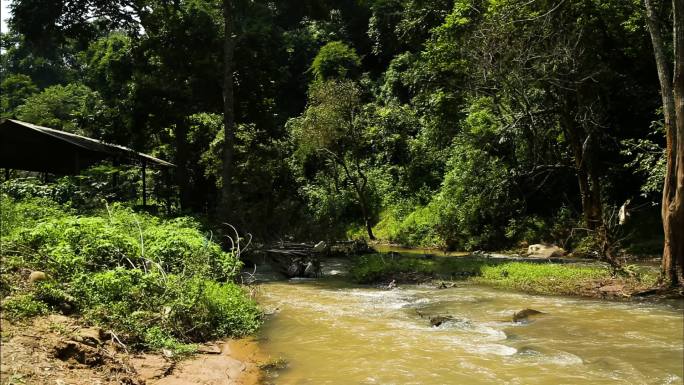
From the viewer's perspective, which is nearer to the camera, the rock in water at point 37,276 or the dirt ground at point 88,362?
the dirt ground at point 88,362

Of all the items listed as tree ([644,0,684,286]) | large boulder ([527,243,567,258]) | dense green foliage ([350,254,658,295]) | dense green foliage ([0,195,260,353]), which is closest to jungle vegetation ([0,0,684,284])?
tree ([644,0,684,286])

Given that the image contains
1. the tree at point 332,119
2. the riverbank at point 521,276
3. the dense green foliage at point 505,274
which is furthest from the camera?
the tree at point 332,119

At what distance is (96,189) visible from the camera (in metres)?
17.9

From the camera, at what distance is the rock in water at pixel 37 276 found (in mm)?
6302

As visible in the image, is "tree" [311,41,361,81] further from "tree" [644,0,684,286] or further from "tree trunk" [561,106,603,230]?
"tree" [644,0,684,286]

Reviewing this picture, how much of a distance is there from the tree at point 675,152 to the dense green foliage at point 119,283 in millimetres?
8161

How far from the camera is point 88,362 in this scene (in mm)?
5348

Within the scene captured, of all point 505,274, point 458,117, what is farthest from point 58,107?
point 505,274

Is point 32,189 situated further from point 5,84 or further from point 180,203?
point 5,84

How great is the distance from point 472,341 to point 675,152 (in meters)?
6.37

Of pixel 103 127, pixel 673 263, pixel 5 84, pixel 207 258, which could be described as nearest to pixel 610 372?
pixel 673 263

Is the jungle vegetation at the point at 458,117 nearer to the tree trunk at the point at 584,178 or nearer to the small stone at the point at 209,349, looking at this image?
the tree trunk at the point at 584,178

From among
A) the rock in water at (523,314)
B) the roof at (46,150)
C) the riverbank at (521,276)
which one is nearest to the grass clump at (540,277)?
the riverbank at (521,276)

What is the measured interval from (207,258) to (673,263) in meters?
9.03
